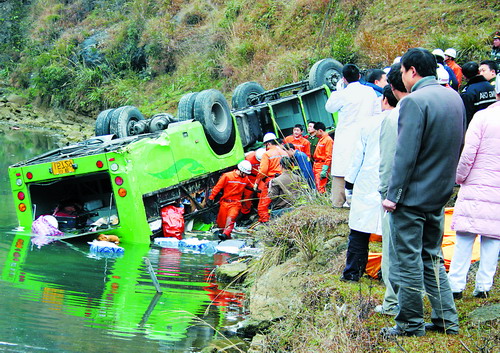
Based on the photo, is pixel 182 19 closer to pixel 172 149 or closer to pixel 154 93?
pixel 154 93

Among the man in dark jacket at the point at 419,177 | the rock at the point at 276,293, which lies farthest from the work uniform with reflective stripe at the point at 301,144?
the man in dark jacket at the point at 419,177

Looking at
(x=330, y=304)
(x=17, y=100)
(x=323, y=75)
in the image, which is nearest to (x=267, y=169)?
(x=323, y=75)

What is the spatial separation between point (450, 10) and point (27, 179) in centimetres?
1286

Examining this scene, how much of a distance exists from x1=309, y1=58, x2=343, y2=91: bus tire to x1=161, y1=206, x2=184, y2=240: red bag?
494cm

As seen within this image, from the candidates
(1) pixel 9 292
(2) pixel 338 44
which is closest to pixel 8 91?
(2) pixel 338 44

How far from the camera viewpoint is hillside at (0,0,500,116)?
58.7 ft

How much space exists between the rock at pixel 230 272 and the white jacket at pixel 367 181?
2301mm

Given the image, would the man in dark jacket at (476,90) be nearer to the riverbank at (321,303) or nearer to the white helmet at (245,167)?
the riverbank at (321,303)

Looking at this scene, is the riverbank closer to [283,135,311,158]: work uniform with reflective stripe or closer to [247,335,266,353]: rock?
[247,335,266,353]: rock

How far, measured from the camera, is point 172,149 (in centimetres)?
974

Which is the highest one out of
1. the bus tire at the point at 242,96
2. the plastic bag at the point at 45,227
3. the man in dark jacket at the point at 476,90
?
the bus tire at the point at 242,96

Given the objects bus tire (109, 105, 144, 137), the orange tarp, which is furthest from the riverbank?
bus tire (109, 105, 144, 137)

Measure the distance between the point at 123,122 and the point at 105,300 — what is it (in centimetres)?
495

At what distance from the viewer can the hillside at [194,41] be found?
58.7 feet
